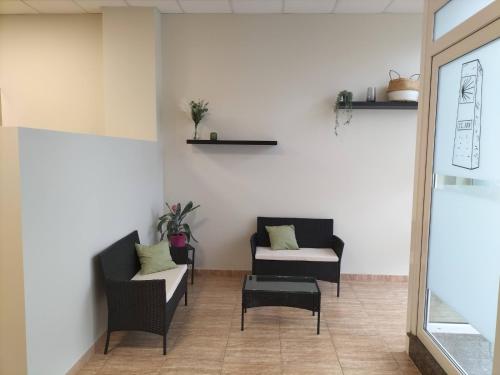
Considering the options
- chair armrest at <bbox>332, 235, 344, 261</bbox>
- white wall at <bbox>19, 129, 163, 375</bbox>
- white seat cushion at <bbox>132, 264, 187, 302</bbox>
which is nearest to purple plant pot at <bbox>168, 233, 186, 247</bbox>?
white seat cushion at <bbox>132, 264, 187, 302</bbox>

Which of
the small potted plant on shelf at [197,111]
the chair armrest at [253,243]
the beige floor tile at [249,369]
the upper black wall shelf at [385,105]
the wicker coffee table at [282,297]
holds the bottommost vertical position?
the beige floor tile at [249,369]

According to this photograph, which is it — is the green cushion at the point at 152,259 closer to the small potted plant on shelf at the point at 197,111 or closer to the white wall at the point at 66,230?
the white wall at the point at 66,230

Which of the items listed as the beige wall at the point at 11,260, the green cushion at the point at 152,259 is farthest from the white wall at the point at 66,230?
the green cushion at the point at 152,259

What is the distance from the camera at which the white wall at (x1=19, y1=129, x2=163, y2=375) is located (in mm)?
2146

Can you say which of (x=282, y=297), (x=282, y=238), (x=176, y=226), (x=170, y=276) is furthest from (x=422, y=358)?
A: (x=176, y=226)

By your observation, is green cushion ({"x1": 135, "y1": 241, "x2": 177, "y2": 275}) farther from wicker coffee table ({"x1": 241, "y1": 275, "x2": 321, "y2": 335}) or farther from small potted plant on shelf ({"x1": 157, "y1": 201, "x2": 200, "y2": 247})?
wicker coffee table ({"x1": 241, "y1": 275, "x2": 321, "y2": 335})

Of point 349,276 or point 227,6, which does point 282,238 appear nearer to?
point 349,276

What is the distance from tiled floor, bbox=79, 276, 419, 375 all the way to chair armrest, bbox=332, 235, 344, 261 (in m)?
0.53

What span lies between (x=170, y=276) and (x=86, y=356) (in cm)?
95

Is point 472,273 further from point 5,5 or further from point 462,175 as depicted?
point 5,5

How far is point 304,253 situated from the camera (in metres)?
4.35

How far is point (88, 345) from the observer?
287cm

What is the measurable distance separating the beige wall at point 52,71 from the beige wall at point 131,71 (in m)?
0.27

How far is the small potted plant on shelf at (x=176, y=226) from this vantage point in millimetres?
4273
